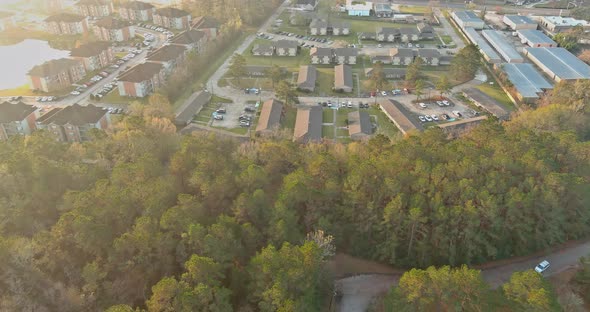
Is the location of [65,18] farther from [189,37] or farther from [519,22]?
[519,22]

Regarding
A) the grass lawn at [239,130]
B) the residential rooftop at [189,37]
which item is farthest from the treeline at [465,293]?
the residential rooftop at [189,37]

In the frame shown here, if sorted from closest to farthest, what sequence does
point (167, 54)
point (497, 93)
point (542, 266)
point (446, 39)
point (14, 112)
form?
1. point (542, 266)
2. point (14, 112)
3. point (497, 93)
4. point (167, 54)
5. point (446, 39)

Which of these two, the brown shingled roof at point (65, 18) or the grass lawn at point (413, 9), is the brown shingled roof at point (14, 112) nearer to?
the brown shingled roof at point (65, 18)

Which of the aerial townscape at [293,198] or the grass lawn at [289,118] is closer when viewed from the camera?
the aerial townscape at [293,198]

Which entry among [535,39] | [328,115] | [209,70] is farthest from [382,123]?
[535,39]

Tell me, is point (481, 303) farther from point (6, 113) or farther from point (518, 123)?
point (6, 113)

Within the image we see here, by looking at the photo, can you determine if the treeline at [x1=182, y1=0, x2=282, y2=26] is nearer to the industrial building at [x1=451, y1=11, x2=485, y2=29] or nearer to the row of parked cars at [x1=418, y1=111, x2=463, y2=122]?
the industrial building at [x1=451, y1=11, x2=485, y2=29]
